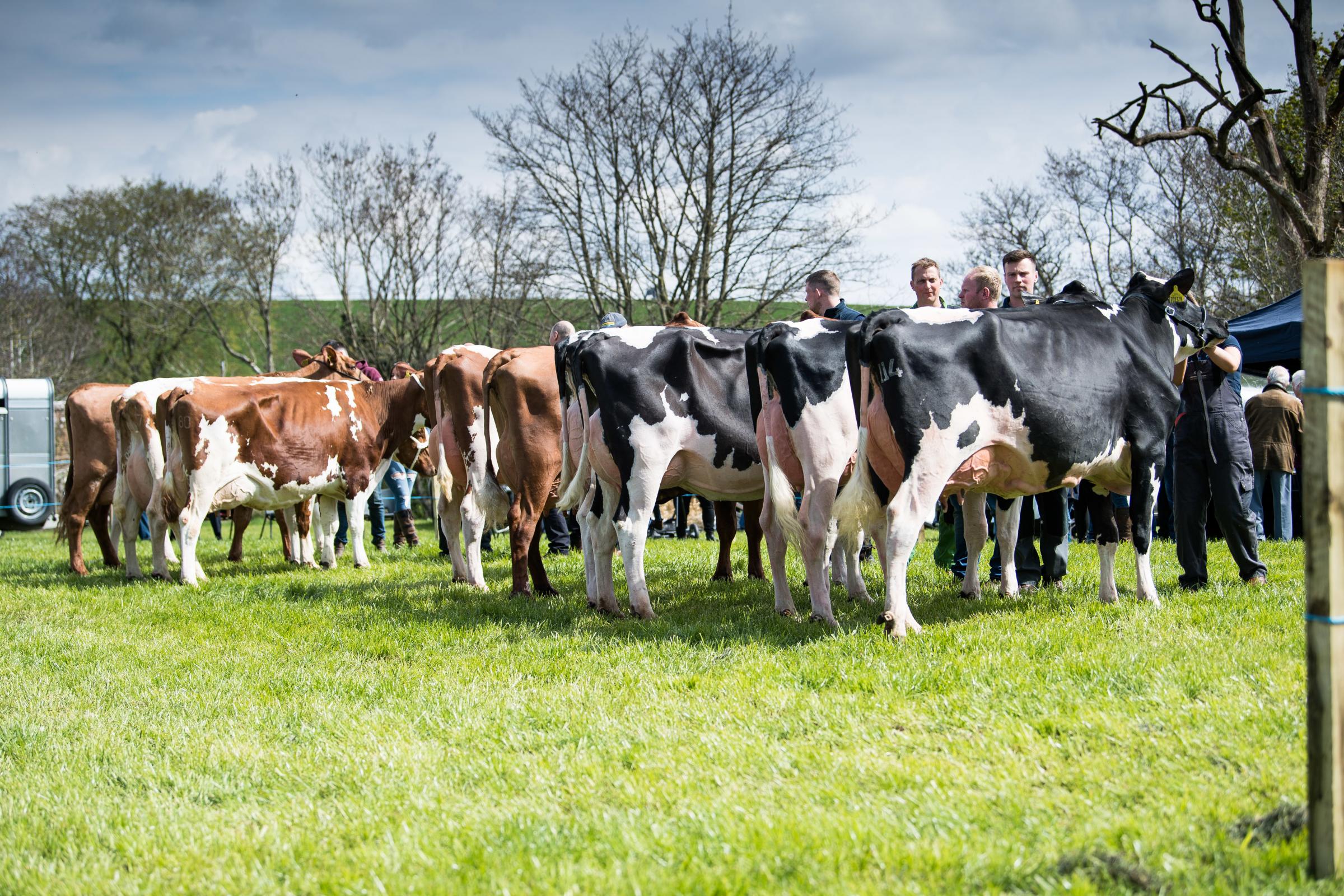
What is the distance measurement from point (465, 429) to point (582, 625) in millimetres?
3023

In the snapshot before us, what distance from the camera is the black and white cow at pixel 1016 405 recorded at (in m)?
5.91

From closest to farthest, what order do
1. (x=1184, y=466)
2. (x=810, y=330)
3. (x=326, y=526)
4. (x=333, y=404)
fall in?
(x=810, y=330) → (x=1184, y=466) → (x=333, y=404) → (x=326, y=526)

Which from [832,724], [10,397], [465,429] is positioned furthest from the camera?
[10,397]

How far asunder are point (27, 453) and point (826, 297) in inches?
725

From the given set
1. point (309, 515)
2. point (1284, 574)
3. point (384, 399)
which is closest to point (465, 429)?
point (384, 399)

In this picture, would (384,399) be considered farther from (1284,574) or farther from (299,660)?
(1284,574)

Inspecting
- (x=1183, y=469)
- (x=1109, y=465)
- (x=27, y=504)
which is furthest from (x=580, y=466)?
(x=27, y=504)

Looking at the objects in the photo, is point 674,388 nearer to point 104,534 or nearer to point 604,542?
point 604,542

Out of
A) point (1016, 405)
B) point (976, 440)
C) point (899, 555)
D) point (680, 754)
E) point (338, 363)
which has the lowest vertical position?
point (680, 754)

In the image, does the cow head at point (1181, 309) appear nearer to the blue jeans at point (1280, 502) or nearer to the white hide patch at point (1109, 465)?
the white hide patch at point (1109, 465)

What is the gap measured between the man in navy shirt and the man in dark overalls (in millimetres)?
2463

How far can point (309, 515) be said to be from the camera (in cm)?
1208

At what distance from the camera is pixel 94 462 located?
12375mm

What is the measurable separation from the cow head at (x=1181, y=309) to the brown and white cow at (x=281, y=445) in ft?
24.4
